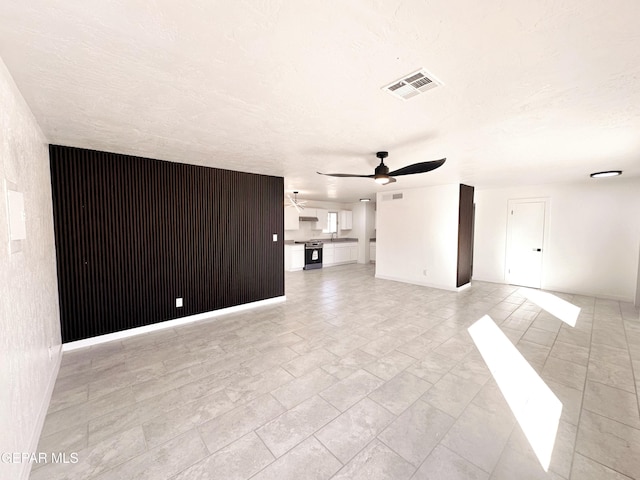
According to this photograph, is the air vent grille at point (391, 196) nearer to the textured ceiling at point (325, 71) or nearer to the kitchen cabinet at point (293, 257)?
the kitchen cabinet at point (293, 257)

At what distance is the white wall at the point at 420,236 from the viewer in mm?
5746

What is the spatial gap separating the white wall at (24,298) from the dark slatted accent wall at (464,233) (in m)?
6.32

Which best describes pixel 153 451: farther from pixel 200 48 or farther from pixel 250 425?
pixel 200 48

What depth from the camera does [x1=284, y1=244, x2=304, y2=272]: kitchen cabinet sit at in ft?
26.8

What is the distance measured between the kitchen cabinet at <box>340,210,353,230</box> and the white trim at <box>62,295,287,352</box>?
5457 millimetres

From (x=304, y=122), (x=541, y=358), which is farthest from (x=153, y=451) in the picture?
(x=541, y=358)

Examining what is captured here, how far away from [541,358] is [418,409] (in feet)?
6.06

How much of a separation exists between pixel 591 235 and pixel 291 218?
23.2ft

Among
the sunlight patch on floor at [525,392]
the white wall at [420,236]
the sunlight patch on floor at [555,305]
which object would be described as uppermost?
the white wall at [420,236]

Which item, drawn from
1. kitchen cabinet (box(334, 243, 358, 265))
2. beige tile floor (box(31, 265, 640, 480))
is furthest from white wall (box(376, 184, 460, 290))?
kitchen cabinet (box(334, 243, 358, 265))

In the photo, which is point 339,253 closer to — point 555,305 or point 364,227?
point 364,227

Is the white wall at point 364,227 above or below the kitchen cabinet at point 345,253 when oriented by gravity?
above

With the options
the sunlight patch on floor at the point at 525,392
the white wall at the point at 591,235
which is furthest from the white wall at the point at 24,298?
the white wall at the point at 591,235
